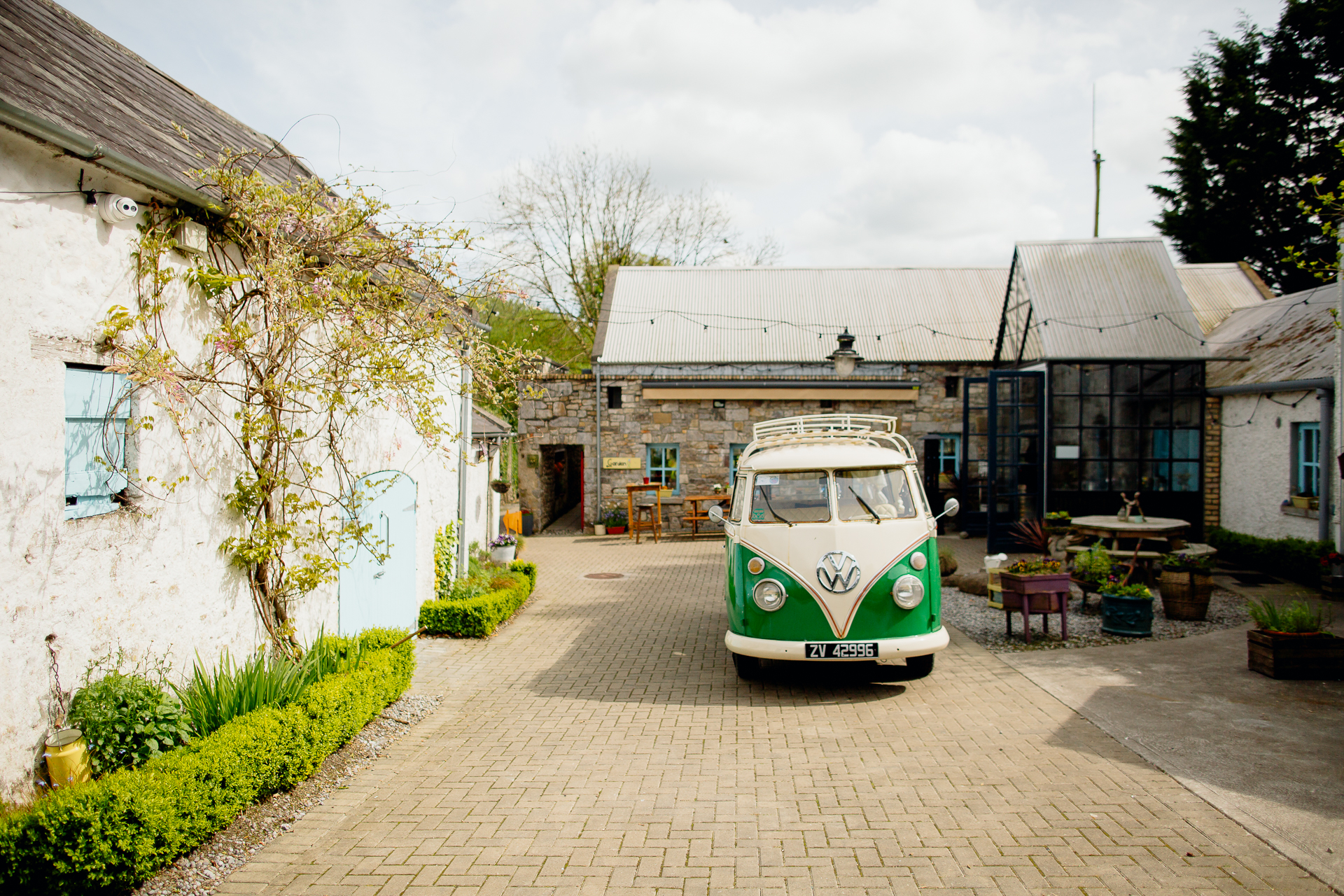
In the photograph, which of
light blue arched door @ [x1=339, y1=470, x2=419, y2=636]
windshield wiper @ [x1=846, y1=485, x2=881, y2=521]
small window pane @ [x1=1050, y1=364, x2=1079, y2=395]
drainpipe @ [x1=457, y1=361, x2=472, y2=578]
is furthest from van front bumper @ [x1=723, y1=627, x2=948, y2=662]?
small window pane @ [x1=1050, y1=364, x2=1079, y2=395]

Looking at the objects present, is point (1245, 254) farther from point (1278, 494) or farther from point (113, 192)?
point (113, 192)

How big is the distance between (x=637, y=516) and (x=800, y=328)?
6.56 m

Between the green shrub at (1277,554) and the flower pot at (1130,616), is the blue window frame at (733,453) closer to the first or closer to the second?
the green shrub at (1277,554)

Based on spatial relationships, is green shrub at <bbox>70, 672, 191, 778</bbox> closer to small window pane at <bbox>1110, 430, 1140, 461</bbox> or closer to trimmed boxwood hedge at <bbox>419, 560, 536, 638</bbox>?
trimmed boxwood hedge at <bbox>419, 560, 536, 638</bbox>

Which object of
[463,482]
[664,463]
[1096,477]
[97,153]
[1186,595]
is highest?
[97,153]

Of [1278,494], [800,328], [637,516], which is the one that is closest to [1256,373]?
[1278,494]

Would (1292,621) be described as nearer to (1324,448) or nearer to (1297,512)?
(1324,448)

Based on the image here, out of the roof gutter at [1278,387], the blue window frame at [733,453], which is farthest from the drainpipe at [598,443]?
the roof gutter at [1278,387]

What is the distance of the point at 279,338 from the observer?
6.04 meters

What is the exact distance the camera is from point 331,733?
5.36 m

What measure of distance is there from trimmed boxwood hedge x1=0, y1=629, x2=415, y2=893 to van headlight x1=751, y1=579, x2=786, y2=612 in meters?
3.29

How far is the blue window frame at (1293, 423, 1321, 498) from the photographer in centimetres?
1253

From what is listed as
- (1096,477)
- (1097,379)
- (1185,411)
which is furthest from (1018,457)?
(1185,411)

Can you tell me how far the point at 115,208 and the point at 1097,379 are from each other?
1577 centimetres
